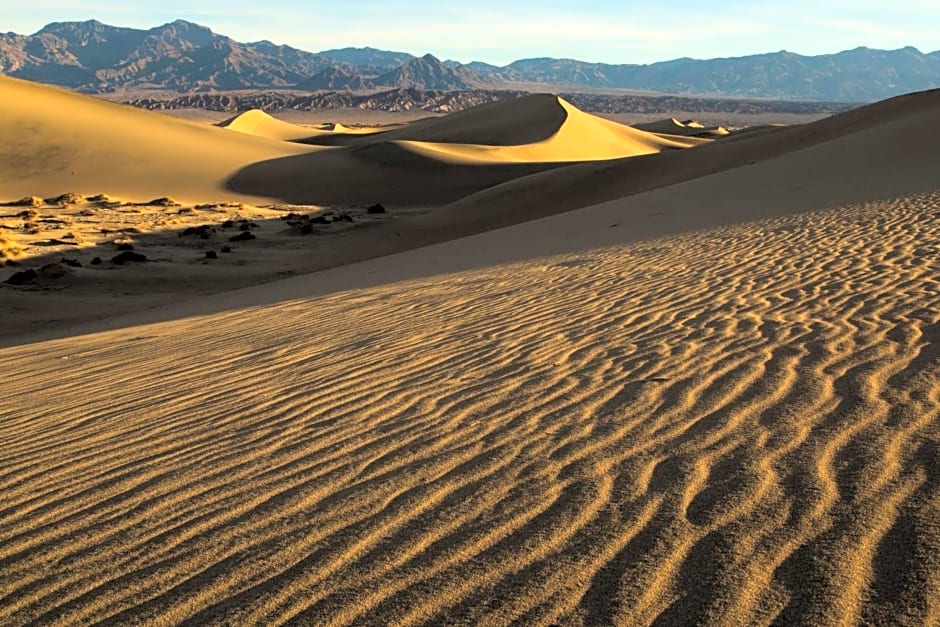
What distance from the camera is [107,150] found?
39.8 meters

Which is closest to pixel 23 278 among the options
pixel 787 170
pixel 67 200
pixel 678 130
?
pixel 787 170

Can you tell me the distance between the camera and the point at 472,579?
9.61 feet

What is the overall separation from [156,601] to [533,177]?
26659mm

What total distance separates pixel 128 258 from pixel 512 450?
15.0 m

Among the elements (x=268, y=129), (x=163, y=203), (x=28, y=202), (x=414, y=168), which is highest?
(x=414, y=168)

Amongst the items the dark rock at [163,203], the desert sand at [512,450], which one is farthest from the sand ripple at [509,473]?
the dark rock at [163,203]

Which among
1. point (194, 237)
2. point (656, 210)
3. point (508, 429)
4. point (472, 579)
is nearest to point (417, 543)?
point (472, 579)

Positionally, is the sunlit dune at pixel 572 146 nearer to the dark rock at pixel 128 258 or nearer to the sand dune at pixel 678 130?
the sand dune at pixel 678 130

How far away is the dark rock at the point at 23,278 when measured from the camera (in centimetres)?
1475

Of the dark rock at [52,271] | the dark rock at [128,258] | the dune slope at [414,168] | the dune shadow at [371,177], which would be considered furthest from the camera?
the dune slope at [414,168]

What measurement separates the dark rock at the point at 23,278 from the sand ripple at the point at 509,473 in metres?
8.26

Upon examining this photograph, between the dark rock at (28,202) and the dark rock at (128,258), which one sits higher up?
the dark rock at (128,258)

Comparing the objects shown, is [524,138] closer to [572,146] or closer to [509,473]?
[572,146]

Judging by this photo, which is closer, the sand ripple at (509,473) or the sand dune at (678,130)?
the sand ripple at (509,473)
